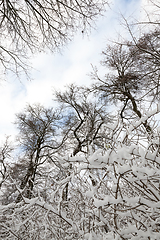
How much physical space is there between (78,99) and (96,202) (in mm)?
10198

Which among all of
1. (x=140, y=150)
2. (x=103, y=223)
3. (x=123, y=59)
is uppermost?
(x=123, y=59)

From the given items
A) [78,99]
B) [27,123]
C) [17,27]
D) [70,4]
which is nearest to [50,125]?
[27,123]

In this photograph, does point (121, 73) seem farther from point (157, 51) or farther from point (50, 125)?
point (50, 125)

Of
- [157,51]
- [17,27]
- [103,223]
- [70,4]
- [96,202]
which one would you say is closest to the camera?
[96,202]

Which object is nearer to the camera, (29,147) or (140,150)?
(140,150)

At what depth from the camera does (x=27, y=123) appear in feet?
34.1

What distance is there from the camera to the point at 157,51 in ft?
15.7

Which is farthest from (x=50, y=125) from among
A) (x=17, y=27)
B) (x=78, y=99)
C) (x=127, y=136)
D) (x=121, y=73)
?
(x=127, y=136)

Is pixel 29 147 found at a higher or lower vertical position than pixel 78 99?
lower

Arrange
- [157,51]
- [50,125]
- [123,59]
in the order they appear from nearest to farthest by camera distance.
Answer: [157,51] < [123,59] < [50,125]

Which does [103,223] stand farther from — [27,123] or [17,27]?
[27,123]

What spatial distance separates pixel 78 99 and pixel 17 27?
22.9 ft

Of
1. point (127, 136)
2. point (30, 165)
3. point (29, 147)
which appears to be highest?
point (29, 147)

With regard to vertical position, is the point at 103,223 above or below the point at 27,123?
below
